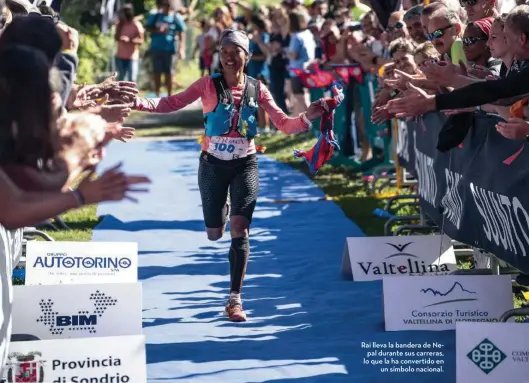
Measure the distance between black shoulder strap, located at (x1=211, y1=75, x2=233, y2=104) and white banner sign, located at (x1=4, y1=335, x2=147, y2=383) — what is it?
9.30 feet

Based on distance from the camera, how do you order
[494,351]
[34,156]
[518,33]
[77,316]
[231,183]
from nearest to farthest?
[34,156] < [494,351] < [518,33] < [77,316] < [231,183]

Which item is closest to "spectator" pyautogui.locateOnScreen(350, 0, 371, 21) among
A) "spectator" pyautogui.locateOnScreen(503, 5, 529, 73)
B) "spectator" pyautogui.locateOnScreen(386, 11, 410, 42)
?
"spectator" pyautogui.locateOnScreen(386, 11, 410, 42)

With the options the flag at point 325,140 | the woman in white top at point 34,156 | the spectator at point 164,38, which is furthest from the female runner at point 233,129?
the spectator at point 164,38

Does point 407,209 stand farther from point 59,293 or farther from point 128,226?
point 59,293

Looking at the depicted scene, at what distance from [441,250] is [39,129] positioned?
17.7 feet

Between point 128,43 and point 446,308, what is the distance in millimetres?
18535

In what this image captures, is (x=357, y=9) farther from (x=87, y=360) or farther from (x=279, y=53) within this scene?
(x=87, y=360)

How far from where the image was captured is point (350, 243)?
971cm

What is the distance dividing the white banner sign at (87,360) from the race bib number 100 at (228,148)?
2.74 meters

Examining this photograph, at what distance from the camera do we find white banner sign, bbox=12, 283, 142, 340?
700 centimetres

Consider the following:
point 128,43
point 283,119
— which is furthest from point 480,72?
point 128,43

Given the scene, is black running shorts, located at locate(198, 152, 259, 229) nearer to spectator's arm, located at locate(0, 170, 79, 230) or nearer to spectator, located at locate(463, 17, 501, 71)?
spectator, located at locate(463, 17, 501, 71)

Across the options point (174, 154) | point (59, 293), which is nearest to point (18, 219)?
point (59, 293)

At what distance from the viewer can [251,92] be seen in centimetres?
872
